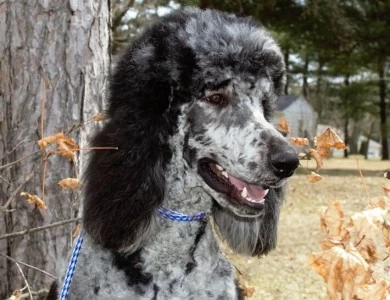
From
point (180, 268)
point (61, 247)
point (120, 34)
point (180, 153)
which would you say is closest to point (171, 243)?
point (180, 268)

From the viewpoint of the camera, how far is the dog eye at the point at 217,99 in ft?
7.94

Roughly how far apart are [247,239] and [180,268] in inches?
15.6

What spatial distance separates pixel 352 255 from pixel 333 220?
0.27 meters

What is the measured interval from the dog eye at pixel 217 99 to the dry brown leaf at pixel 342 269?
2.52ft

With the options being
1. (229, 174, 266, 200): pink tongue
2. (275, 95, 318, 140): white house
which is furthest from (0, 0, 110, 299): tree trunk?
(275, 95, 318, 140): white house

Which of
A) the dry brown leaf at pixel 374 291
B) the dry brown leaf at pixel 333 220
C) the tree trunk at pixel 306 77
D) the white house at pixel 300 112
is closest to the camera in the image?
the dry brown leaf at pixel 374 291

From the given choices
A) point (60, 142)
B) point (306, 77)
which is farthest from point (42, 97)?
point (306, 77)

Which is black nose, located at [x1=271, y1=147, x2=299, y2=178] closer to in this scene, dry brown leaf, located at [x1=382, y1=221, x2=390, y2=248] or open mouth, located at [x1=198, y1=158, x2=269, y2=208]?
open mouth, located at [x1=198, y1=158, x2=269, y2=208]

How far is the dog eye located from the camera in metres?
2.42

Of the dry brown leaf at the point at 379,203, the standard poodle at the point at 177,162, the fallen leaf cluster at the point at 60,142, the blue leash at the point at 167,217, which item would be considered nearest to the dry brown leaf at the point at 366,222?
the dry brown leaf at the point at 379,203

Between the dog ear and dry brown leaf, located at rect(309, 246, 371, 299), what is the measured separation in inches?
28.6

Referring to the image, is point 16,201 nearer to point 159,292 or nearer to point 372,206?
point 159,292

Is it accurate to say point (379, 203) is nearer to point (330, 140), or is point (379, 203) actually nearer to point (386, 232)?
point (386, 232)

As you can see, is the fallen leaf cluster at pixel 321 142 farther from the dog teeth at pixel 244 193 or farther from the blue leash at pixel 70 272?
the blue leash at pixel 70 272
